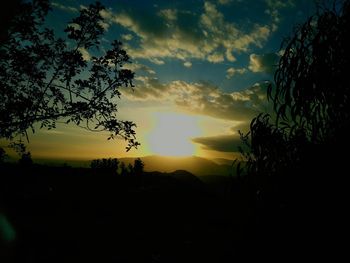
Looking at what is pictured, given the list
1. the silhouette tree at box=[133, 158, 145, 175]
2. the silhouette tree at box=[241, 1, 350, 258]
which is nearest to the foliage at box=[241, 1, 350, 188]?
the silhouette tree at box=[241, 1, 350, 258]

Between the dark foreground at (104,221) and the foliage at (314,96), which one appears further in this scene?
the dark foreground at (104,221)

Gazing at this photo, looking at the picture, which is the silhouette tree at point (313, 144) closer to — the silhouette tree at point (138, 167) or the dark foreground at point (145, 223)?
the dark foreground at point (145, 223)

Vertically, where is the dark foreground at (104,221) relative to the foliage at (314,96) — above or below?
below

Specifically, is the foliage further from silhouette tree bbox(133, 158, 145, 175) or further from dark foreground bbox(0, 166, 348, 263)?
silhouette tree bbox(133, 158, 145, 175)

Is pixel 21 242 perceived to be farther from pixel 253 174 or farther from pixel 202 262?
pixel 253 174

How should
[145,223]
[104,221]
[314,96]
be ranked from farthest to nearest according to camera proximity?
[145,223], [104,221], [314,96]

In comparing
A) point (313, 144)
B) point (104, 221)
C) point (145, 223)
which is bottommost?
point (145, 223)

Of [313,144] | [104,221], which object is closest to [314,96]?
[313,144]

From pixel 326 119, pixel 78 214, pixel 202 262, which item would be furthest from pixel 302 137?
pixel 78 214

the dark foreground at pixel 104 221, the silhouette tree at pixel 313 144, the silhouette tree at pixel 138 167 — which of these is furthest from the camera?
the silhouette tree at pixel 138 167

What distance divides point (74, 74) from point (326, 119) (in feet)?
24.0

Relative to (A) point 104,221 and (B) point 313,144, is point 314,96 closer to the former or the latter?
(B) point 313,144

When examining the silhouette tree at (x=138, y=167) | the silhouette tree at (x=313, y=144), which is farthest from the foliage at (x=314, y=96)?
the silhouette tree at (x=138, y=167)

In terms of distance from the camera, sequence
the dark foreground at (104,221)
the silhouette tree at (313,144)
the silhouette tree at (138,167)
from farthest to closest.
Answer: the silhouette tree at (138,167) → the dark foreground at (104,221) → the silhouette tree at (313,144)
